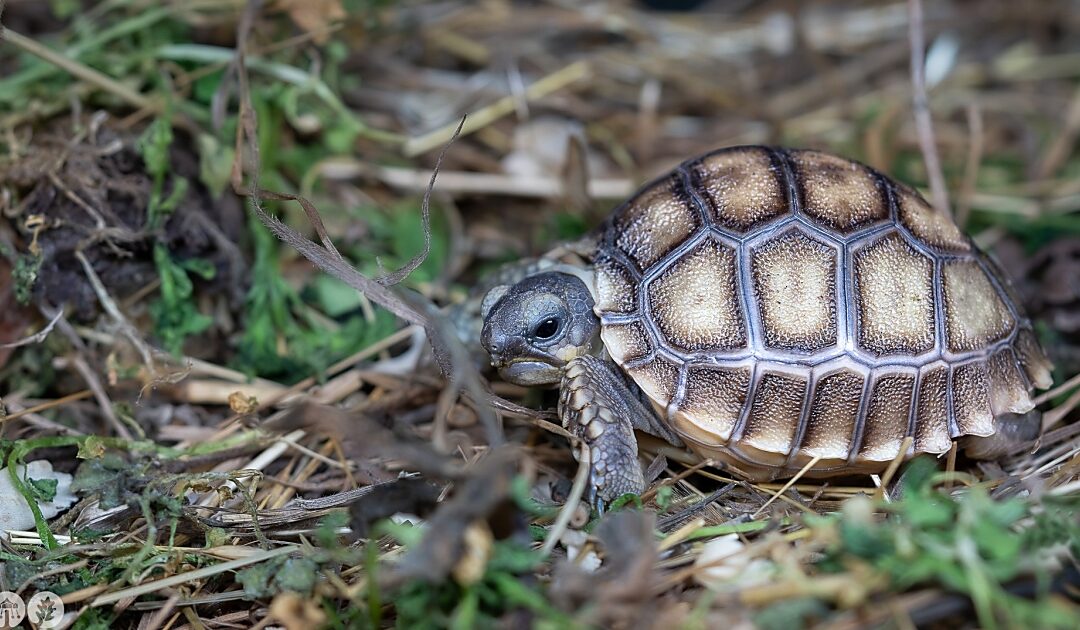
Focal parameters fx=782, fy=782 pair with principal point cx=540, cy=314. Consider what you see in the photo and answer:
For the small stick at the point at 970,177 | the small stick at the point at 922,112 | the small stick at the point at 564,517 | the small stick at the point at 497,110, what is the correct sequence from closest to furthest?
the small stick at the point at 564,517 < the small stick at the point at 922,112 < the small stick at the point at 970,177 < the small stick at the point at 497,110

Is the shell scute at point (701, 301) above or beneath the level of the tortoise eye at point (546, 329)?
above

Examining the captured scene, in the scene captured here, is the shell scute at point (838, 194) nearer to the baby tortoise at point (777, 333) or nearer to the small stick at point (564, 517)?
the baby tortoise at point (777, 333)

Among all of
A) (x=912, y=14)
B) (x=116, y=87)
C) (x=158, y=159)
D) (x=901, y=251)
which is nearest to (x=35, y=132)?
(x=116, y=87)

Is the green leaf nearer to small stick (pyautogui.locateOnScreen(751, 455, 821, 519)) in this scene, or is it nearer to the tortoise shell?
the tortoise shell

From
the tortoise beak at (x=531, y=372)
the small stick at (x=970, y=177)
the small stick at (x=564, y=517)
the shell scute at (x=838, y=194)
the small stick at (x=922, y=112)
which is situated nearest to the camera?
the small stick at (x=564, y=517)

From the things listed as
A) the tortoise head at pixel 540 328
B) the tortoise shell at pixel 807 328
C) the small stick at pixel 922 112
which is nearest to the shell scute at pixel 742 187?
the tortoise shell at pixel 807 328

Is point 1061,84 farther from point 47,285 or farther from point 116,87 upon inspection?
point 47,285

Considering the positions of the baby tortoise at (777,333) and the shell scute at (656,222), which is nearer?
the baby tortoise at (777,333)

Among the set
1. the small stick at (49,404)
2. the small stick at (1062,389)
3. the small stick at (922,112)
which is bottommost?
the small stick at (49,404)
